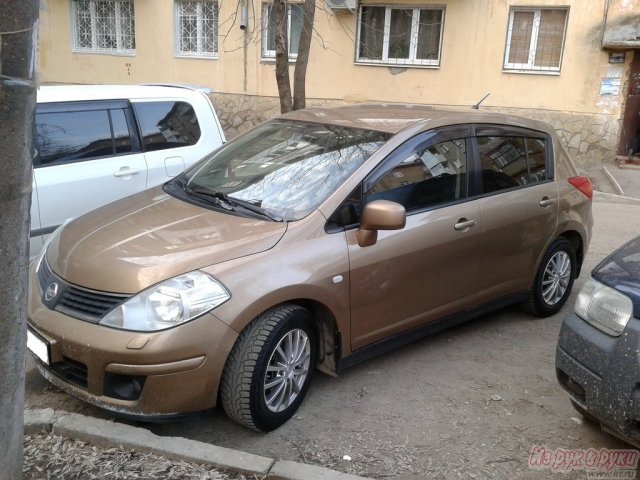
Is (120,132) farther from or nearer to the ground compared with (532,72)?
nearer to the ground

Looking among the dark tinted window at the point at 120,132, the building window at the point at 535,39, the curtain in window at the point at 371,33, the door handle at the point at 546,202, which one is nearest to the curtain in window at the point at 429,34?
the curtain in window at the point at 371,33

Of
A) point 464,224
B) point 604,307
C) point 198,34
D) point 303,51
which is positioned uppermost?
point 198,34

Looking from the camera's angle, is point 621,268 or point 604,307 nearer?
point 604,307

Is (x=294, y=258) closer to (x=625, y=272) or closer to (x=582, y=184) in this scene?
(x=625, y=272)

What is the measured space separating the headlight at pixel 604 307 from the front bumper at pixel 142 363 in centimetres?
176

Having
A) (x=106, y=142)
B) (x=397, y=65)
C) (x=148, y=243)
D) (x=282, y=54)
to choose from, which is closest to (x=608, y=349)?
(x=148, y=243)

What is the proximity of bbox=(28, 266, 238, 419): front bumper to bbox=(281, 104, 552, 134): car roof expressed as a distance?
6.06 feet

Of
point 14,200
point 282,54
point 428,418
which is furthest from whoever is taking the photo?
point 282,54

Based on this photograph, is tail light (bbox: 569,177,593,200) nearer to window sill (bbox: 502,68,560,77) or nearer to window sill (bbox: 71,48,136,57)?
window sill (bbox: 502,68,560,77)

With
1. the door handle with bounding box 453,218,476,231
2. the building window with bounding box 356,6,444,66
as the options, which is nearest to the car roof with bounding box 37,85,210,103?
the door handle with bounding box 453,218,476,231

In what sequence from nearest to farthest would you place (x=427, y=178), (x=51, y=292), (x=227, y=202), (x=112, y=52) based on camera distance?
1. (x=51, y=292)
2. (x=227, y=202)
3. (x=427, y=178)
4. (x=112, y=52)

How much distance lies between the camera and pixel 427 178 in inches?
160

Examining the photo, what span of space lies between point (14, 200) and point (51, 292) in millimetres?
1323

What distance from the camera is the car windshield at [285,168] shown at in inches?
145
